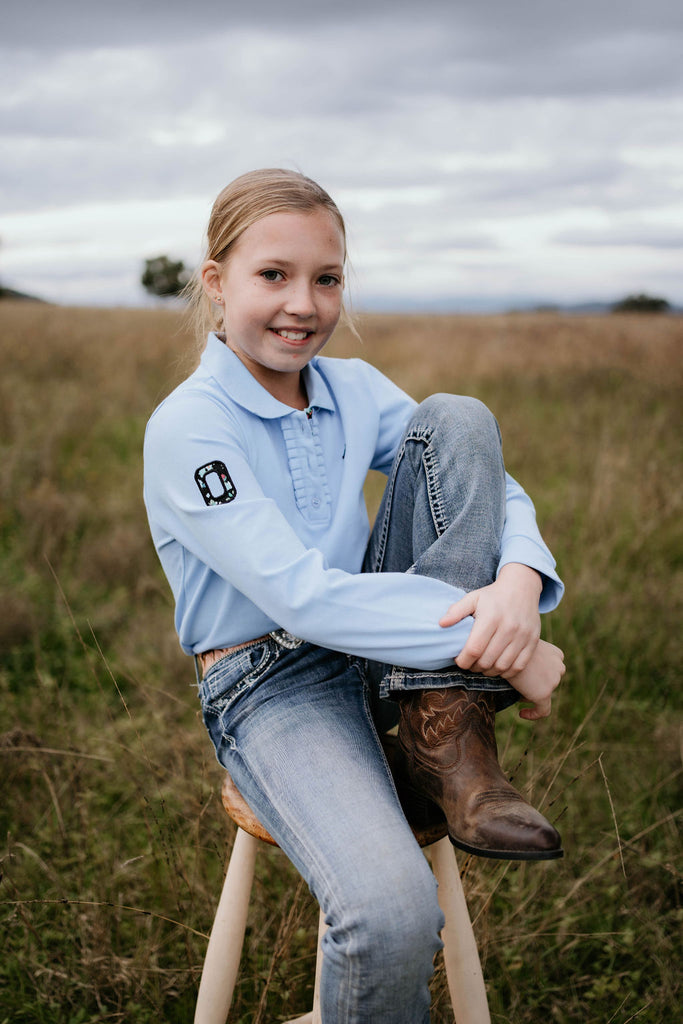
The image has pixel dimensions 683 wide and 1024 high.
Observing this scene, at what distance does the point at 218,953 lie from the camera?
1559mm

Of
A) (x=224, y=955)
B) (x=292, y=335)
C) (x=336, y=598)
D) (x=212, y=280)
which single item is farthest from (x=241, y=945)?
→ (x=212, y=280)

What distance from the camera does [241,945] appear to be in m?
1.57

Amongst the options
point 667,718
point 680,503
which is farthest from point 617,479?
point 667,718

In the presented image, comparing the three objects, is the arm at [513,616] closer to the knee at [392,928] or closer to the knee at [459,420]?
the knee at [459,420]

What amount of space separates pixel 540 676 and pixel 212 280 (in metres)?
1.11

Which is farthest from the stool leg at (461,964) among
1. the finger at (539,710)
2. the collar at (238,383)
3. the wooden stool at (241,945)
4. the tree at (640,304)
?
the tree at (640,304)

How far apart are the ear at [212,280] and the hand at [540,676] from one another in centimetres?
104

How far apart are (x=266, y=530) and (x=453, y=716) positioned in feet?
1.54

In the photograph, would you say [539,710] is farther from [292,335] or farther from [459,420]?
[292,335]

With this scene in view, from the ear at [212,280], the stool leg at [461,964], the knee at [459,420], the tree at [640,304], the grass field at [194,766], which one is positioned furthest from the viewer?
the tree at [640,304]

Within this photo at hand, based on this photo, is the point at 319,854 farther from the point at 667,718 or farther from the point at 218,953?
the point at 667,718

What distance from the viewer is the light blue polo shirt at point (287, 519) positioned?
57.5 inches

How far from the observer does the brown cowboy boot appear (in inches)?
51.1

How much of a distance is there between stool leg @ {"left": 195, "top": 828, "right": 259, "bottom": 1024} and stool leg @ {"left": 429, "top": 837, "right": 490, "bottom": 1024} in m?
0.39
